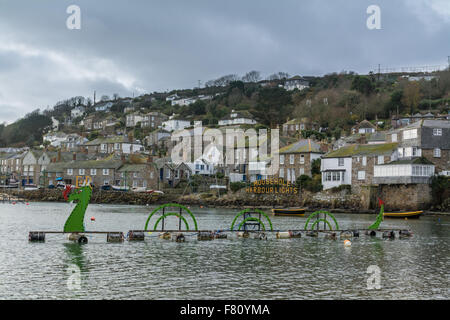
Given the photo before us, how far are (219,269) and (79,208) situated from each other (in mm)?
11107

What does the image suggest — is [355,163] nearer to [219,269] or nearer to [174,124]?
[219,269]

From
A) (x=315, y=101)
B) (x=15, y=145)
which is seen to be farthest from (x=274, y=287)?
(x=15, y=145)

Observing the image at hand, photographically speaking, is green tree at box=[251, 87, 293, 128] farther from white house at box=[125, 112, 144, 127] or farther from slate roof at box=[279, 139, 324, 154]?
slate roof at box=[279, 139, 324, 154]

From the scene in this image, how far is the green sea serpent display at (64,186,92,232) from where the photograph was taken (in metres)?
30.4

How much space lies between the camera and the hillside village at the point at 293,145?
69312mm

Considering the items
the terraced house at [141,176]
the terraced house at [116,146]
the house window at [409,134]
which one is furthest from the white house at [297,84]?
the house window at [409,134]

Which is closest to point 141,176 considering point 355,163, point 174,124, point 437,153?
point 355,163

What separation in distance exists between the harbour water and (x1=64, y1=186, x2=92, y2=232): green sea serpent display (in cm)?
126

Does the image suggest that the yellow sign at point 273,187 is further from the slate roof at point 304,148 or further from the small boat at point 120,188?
the small boat at point 120,188

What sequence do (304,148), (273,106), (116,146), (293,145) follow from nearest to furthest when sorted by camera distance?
(304,148) → (293,145) → (116,146) → (273,106)

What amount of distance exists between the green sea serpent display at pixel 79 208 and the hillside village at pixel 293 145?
47097 millimetres

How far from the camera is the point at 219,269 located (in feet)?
79.6
